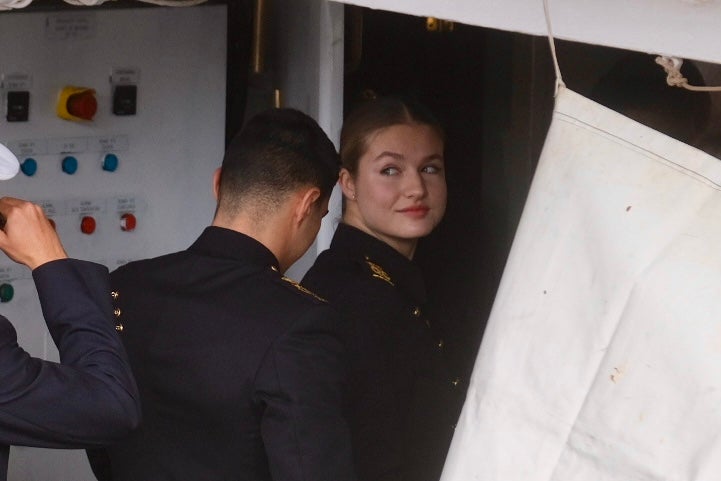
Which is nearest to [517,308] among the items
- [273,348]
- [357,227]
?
[273,348]

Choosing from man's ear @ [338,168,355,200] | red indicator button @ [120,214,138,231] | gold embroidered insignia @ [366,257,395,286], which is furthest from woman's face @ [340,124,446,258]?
red indicator button @ [120,214,138,231]

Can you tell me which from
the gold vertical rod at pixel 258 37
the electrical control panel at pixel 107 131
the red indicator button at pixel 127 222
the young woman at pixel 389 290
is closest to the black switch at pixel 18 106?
the electrical control panel at pixel 107 131

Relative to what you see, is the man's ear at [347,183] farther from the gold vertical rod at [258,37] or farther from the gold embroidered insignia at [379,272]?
the gold vertical rod at [258,37]

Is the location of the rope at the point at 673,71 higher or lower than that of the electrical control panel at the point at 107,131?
higher

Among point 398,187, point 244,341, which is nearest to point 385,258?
point 398,187

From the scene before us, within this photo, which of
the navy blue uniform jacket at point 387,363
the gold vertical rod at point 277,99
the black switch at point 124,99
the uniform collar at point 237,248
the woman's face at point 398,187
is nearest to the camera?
the uniform collar at point 237,248

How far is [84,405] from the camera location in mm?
1546

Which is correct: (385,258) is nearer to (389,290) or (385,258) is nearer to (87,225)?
(389,290)

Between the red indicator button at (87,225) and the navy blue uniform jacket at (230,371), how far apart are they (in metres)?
0.85

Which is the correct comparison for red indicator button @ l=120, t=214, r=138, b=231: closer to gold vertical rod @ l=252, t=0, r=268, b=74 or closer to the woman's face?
gold vertical rod @ l=252, t=0, r=268, b=74

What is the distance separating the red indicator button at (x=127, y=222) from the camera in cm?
290

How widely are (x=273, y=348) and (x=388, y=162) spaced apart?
732 mm

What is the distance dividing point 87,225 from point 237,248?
0.95 m

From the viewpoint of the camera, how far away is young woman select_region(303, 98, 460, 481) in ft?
7.17
